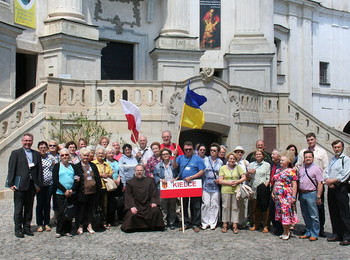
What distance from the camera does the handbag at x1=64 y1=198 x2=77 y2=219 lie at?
912 centimetres

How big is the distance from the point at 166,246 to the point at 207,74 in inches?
382

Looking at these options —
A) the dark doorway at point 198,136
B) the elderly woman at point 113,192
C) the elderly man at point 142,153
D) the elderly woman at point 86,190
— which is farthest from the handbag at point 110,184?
the dark doorway at point 198,136

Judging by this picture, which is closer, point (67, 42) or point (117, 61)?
point (67, 42)

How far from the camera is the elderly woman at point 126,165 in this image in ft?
33.9

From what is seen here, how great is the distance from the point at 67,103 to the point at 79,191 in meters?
6.82

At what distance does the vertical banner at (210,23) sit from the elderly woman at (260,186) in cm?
1493

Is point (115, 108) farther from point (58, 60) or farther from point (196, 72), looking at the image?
point (196, 72)

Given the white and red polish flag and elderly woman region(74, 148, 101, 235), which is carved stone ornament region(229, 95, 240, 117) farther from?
elderly woman region(74, 148, 101, 235)

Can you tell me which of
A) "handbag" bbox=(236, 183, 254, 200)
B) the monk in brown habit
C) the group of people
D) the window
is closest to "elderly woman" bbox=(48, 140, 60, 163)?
the group of people

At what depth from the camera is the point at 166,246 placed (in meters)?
8.49

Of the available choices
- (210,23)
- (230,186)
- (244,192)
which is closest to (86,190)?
(230,186)

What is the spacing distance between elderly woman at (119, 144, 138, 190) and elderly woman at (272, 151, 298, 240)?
2970 mm

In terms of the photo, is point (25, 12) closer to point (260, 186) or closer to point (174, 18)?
point (174, 18)

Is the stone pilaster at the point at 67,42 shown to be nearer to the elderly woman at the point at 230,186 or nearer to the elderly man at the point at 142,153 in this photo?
the elderly man at the point at 142,153
